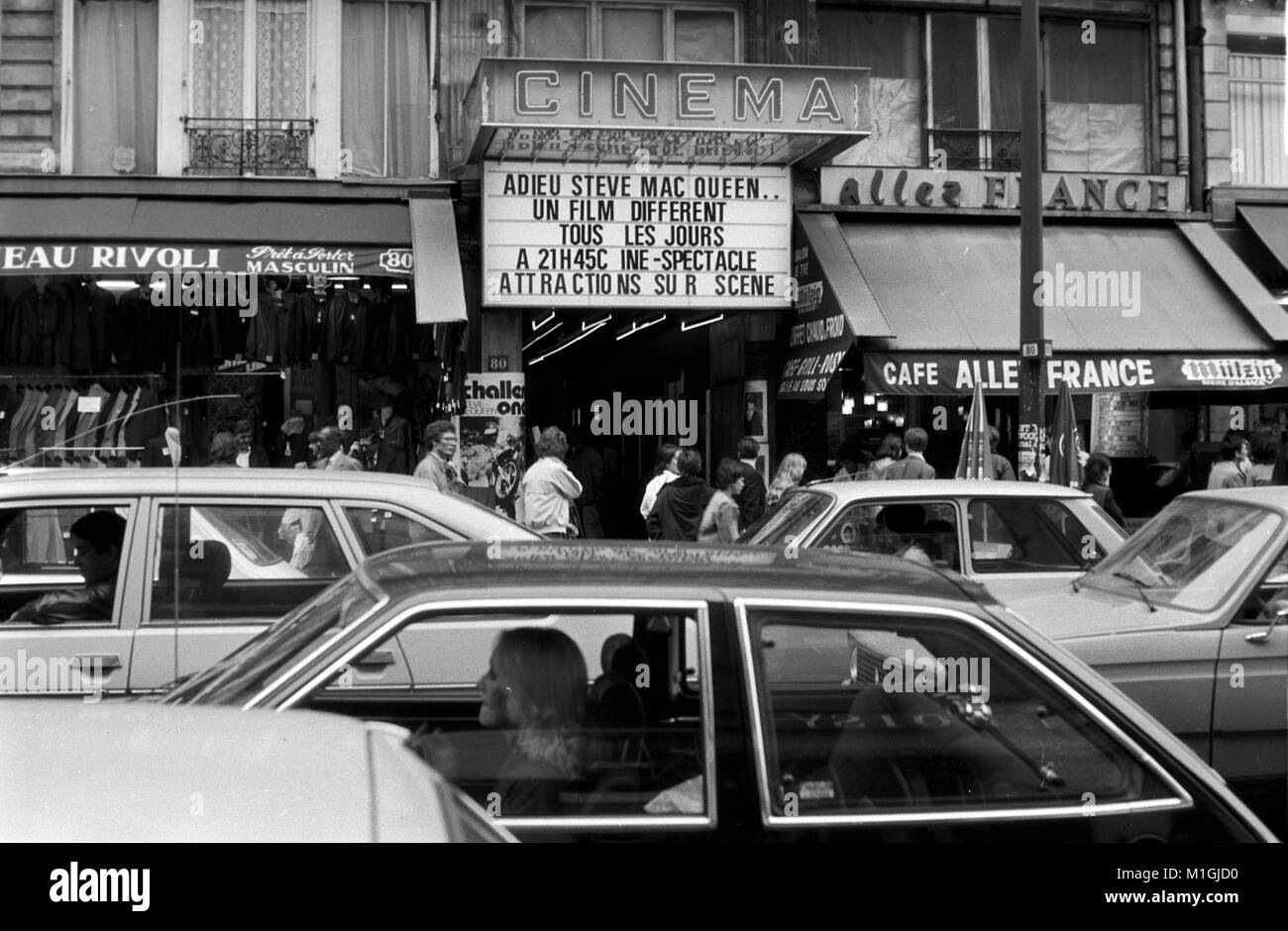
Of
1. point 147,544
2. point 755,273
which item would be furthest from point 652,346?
point 147,544

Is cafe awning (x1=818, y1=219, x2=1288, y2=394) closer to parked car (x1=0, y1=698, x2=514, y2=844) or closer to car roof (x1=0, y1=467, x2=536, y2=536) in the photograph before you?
car roof (x1=0, y1=467, x2=536, y2=536)

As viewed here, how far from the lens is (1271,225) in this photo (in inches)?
639

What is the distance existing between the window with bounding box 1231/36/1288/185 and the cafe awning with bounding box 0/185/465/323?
10.2 meters

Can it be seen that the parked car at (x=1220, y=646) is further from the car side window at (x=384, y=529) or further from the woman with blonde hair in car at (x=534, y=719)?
the woman with blonde hair in car at (x=534, y=719)

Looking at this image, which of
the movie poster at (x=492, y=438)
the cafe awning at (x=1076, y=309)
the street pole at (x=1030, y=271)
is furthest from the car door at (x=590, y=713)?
the movie poster at (x=492, y=438)

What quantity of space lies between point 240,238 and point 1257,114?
42.2 ft

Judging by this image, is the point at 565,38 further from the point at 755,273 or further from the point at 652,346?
the point at 652,346

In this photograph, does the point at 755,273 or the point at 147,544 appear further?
the point at 755,273

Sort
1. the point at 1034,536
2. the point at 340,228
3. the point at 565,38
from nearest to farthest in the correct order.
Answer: the point at 1034,536
the point at 340,228
the point at 565,38

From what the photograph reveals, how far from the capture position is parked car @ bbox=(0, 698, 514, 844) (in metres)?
2.01

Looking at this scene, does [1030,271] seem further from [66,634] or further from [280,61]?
[66,634]

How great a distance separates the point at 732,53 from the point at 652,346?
5.00m
